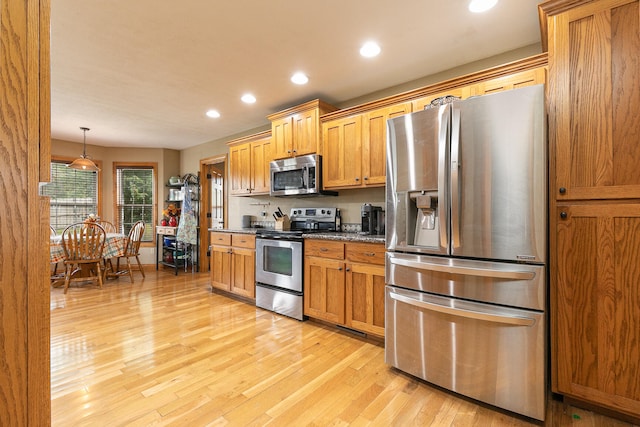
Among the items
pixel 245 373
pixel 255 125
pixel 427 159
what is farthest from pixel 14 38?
pixel 255 125

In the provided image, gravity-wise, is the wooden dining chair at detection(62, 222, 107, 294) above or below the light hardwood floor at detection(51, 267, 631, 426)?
above

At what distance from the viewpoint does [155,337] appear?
263 cm

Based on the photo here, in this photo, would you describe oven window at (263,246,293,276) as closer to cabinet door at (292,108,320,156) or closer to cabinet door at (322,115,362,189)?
cabinet door at (322,115,362,189)

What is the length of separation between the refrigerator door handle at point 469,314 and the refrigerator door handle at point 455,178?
38 centimetres

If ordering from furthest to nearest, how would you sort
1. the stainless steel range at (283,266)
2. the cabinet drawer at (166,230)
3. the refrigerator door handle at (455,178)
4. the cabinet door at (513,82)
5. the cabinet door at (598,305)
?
the cabinet drawer at (166,230)
the stainless steel range at (283,266)
the cabinet door at (513,82)
the refrigerator door handle at (455,178)
the cabinet door at (598,305)

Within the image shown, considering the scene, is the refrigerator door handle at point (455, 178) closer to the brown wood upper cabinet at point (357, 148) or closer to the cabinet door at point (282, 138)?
the brown wood upper cabinet at point (357, 148)

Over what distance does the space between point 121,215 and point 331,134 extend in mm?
5014

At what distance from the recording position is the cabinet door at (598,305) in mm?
1515

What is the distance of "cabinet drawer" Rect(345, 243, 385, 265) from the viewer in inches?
97.3

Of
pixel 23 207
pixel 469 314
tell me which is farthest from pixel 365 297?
pixel 23 207

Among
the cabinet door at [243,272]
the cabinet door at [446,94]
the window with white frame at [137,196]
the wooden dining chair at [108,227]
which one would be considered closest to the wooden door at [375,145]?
the cabinet door at [446,94]

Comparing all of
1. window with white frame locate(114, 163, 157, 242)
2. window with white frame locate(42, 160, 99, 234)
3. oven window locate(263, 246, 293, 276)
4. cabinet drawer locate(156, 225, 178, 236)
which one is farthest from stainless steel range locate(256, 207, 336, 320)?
window with white frame locate(42, 160, 99, 234)

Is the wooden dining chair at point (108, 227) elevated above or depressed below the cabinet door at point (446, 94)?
below

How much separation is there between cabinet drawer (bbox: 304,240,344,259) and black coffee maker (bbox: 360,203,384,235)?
15.8 inches
